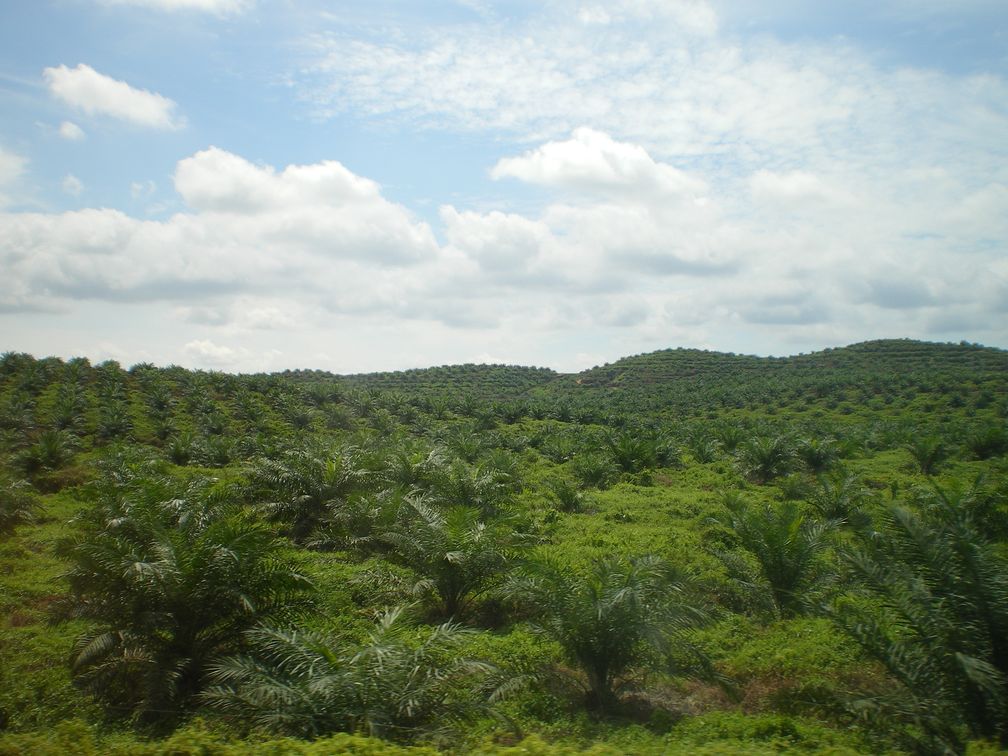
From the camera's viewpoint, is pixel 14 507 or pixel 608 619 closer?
pixel 608 619

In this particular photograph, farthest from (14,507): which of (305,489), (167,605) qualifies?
(167,605)

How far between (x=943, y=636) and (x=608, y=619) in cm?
342

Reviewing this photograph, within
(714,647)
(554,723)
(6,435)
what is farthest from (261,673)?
(6,435)

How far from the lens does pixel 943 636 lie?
636 centimetres

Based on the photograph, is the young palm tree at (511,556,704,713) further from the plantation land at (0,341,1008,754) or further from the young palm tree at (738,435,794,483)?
the young palm tree at (738,435,794,483)

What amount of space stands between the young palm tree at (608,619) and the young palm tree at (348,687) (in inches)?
45.8

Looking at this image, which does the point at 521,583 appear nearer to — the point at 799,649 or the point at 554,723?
the point at 554,723

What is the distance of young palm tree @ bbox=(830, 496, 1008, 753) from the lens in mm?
5879

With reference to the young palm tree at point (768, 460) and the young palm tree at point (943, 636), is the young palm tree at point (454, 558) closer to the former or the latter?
the young palm tree at point (943, 636)

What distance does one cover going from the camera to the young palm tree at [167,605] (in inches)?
289

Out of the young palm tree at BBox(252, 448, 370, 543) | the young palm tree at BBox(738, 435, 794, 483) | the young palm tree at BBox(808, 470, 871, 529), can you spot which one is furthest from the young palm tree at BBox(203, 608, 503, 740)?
the young palm tree at BBox(738, 435, 794, 483)

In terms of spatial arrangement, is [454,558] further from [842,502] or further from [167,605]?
[842,502]

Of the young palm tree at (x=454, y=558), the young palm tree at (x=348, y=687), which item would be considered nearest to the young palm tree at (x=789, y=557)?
the young palm tree at (x=454, y=558)

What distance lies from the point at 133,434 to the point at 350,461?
1697 centimetres
